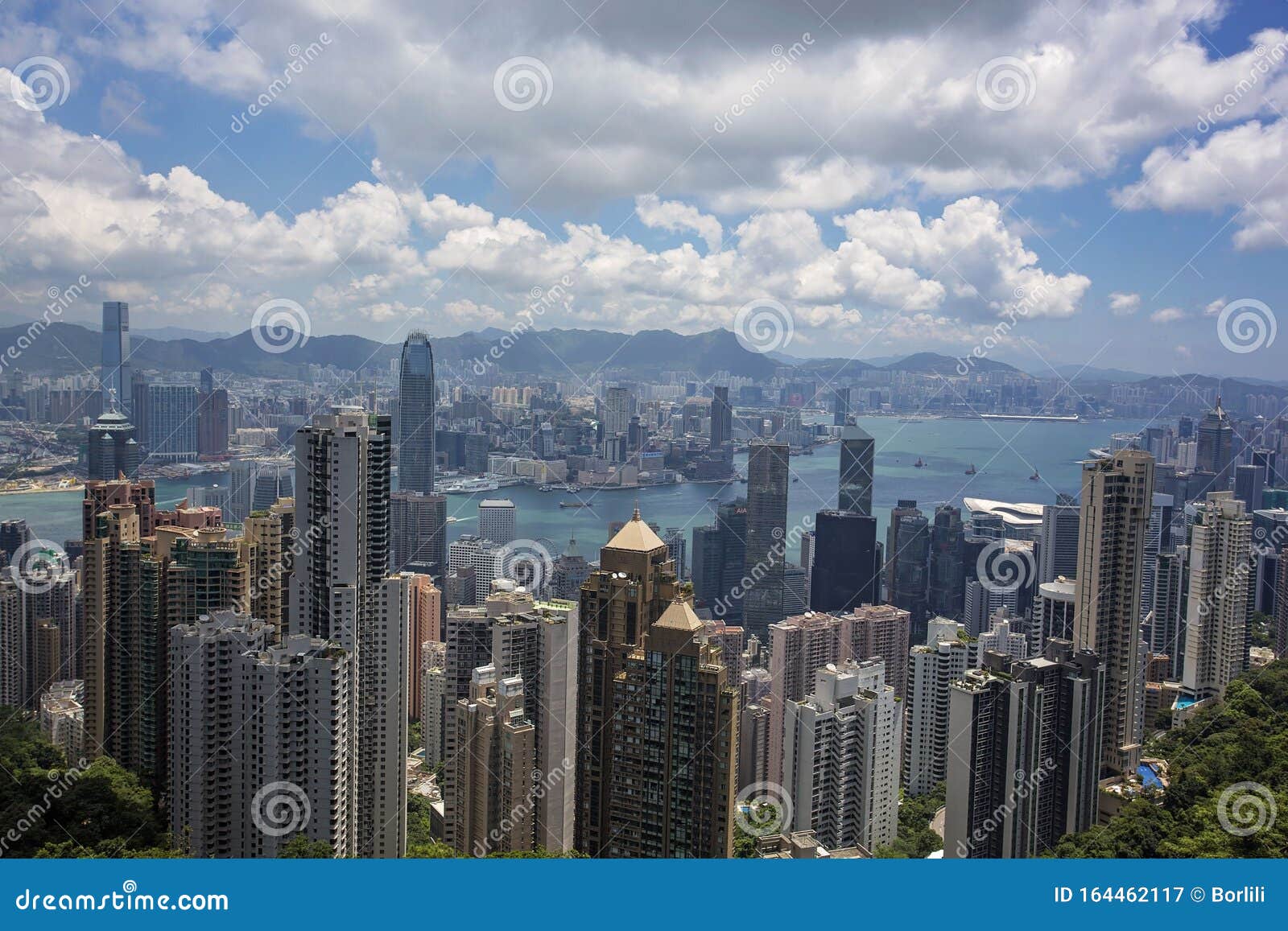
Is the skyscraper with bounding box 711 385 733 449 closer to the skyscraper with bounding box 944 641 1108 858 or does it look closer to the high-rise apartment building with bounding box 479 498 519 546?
the high-rise apartment building with bounding box 479 498 519 546

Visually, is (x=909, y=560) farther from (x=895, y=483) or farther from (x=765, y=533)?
(x=765, y=533)

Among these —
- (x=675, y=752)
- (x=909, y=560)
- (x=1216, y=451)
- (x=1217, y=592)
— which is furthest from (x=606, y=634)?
(x=1217, y=592)

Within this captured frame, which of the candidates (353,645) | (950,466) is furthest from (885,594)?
(353,645)

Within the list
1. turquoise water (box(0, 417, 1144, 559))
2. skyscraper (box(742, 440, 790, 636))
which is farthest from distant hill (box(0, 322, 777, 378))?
skyscraper (box(742, 440, 790, 636))

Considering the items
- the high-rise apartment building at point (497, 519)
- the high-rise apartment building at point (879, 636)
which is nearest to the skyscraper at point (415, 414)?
the high-rise apartment building at point (497, 519)

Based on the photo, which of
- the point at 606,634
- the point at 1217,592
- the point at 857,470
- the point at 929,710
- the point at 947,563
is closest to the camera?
the point at 606,634

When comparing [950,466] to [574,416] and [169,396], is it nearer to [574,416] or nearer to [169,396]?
[574,416]
